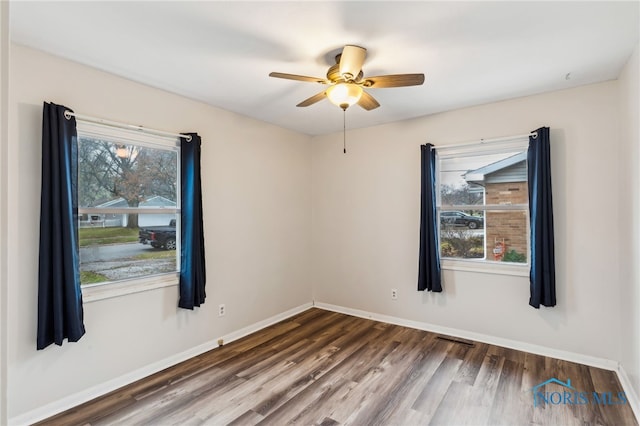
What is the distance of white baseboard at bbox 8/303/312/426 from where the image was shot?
2.13 metres

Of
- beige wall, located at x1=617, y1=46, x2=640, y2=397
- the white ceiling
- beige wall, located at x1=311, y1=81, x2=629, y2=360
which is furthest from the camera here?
beige wall, located at x1=311, y1=81, x2=629, y2=360

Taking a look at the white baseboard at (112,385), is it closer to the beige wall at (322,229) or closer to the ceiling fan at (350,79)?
the beige wall at (322,229)

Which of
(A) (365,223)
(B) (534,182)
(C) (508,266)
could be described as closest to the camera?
(B) (534,182)

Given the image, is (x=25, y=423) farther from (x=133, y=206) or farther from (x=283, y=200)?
(x=283, y=200)

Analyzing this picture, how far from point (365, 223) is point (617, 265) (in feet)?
8.21

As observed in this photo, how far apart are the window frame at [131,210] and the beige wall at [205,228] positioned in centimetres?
8

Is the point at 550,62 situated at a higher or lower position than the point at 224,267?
higher

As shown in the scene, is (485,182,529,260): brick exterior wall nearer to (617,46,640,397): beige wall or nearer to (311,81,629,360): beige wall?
(311,81,629,360): beige wall

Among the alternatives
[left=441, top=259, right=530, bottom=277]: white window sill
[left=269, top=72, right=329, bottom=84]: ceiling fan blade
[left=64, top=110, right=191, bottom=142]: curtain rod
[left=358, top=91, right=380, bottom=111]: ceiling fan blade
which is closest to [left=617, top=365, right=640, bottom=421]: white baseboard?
[left=441, top=259, right=530, bottom=277]: white window sill

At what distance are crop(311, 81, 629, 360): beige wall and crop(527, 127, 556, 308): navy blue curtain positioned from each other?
141 mm

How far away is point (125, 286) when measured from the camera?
104 inches

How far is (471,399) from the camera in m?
2.37

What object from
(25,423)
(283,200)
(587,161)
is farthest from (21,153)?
(587,161)

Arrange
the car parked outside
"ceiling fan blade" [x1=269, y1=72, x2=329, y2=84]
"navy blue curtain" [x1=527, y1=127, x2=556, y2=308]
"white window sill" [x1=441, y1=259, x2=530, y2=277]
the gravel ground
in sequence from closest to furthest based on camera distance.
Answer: "ceiling fan blade" [x1=269, y1=72, x2=329, y2=84]
the gravel ground
"navy blue curtain" [x1=527, y1=127, x2=556, y2=308]
"white window sill" [x1=441, y1=259, x2=530, y2=277]
the car parked outside
